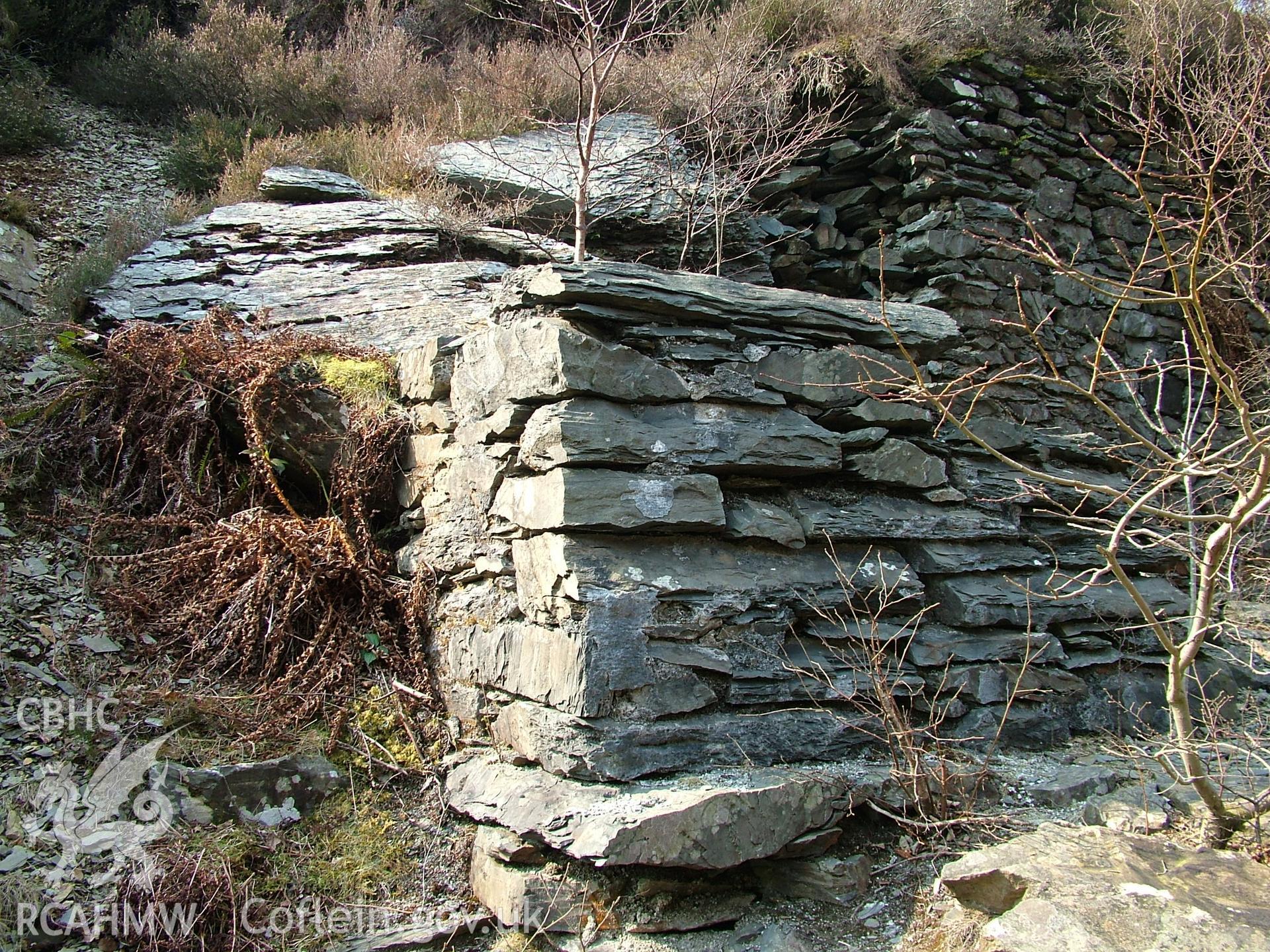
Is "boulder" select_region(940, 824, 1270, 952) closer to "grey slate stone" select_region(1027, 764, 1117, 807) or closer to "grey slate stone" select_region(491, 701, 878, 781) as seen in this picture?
"grey slate stone" select_region(1027, 764, 1117, 807)

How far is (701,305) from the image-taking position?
3688 mm

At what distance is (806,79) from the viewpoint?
7.06 metres

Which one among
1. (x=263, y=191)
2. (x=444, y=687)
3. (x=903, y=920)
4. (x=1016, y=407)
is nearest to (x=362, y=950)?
(x=444, y=687)

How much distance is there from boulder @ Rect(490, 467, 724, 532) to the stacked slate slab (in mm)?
11

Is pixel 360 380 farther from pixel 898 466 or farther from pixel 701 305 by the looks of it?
pixel 898 466

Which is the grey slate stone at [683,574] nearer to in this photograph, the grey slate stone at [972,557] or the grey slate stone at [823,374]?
the grey slate stone at [972,557]

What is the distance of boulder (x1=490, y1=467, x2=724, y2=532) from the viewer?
3.15 metres

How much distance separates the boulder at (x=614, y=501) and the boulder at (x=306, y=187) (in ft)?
15.5

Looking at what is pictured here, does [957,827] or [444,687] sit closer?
[957,827]

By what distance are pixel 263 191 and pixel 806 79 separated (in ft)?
15.0

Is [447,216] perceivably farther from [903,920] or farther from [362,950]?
[903,920]

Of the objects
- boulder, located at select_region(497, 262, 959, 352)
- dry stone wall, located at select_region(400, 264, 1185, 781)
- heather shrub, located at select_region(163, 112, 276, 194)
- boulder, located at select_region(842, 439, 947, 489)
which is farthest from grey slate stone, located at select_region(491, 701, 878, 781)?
heather shrub, located at select_region(163, 112, 276, 194)

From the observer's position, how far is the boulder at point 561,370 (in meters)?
3.32

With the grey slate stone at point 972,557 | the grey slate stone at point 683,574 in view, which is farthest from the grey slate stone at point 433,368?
the grey slate stone at point 972,557
